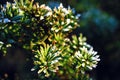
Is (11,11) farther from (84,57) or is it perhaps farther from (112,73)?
(112,73)

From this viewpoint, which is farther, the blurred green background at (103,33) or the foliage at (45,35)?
the blurred green background at (103,33)

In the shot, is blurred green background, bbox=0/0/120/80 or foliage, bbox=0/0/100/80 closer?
foliage, bbox=0/0/100/80

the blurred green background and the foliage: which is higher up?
the blurred green background

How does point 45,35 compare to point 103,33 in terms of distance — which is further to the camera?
point 103,33

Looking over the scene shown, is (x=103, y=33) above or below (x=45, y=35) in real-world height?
above

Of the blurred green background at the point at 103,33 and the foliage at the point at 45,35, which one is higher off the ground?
A: the blurred green background at the point at 103,33
